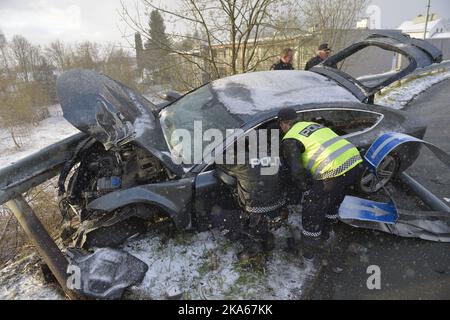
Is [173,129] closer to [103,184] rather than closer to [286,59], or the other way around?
[103,184]

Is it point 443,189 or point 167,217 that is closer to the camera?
point 167,217

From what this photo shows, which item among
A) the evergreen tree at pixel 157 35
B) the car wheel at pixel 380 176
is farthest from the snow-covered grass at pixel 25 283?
the evergreen tree at pixel 157 35

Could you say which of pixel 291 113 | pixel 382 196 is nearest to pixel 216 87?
pixel 291 113

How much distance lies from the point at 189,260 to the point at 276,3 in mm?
6579

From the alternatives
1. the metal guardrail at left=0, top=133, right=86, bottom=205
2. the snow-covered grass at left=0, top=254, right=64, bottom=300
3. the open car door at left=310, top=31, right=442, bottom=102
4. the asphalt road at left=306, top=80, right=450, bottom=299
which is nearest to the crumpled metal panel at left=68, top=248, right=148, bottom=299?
the snow-covered grass at left=0, top=254, right=64, bottom=300

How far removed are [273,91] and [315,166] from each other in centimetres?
106

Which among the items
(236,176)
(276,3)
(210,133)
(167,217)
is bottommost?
(167,217)

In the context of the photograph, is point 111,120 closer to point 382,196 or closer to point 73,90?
point 73,90

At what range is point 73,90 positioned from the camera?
3.32 meters

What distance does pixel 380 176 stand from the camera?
3.71 metres

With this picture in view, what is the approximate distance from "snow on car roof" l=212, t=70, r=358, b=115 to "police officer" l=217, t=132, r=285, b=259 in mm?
545

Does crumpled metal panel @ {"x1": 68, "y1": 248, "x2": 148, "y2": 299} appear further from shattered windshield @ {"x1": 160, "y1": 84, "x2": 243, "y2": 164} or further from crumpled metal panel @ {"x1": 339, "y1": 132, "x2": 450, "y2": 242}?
crumpled metal panel @ {"x1": 339, "y1": 132, "x2": 450, "y2": 242}

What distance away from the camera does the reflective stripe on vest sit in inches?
113

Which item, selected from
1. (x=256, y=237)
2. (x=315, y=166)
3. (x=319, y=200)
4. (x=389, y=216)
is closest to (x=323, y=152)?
(x=315, y=166)
